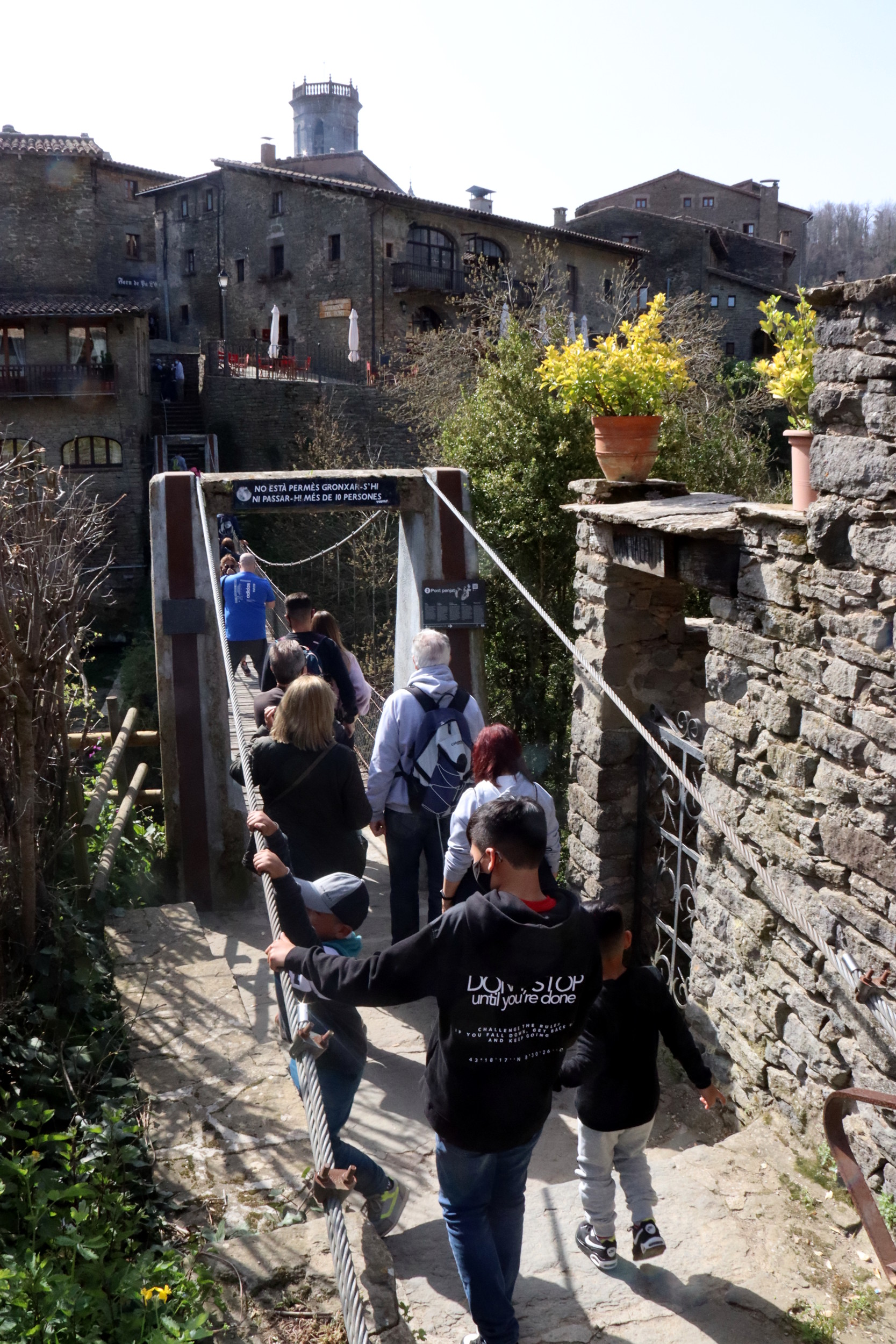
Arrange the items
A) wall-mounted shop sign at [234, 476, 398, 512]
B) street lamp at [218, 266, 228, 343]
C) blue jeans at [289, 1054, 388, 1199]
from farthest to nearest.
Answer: street lamp at [218, 266, 228, 343] < wall-mounted shop sign at [234, 476, 398, 512] < blue jeans at [289, 1054, 388, 1199]

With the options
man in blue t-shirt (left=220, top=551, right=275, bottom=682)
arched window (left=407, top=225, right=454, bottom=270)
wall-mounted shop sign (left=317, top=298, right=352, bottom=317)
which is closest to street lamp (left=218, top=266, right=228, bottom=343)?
wall-mounted shop sign (left=317, top=298, right=352, bottom=317)

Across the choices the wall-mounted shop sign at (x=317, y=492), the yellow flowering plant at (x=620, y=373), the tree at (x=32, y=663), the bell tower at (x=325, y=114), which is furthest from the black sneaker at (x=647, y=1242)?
the bell tower at (x=325, y=114)

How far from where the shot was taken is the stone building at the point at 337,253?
95.0 ft

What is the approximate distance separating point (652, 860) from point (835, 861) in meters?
2.48

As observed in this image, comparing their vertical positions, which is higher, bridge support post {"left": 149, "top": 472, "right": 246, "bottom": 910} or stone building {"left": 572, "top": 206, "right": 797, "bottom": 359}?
stone building {"left": 572, "top": 206, "right": 797, "bottom": 359}

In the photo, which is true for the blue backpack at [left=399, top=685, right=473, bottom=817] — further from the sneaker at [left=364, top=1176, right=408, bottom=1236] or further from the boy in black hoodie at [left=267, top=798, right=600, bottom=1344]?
the boy in black hoodie at [left=267, top=798, right=600, bottom=1344]

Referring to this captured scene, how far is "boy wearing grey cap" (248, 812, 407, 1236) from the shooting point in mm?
3348

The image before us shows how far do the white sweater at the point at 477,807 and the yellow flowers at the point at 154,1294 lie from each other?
5.89 ft

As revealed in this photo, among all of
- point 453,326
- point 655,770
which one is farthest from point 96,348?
point 655,770

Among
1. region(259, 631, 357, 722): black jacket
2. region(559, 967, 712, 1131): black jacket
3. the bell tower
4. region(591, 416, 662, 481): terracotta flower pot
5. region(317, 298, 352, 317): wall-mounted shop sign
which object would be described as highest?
the bell tower

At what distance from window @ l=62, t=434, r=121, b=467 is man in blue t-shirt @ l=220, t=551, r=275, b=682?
792 inches

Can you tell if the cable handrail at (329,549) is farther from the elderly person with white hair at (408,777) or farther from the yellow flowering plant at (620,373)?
the elderly person with white hair at (408,777)

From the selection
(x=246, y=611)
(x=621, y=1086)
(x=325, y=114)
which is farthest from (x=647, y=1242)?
→ (x=325, y=114)

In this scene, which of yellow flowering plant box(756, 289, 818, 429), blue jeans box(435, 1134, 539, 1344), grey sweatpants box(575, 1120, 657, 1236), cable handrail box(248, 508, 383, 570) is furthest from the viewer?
cable handrail box(248, 508, 383, 570)
